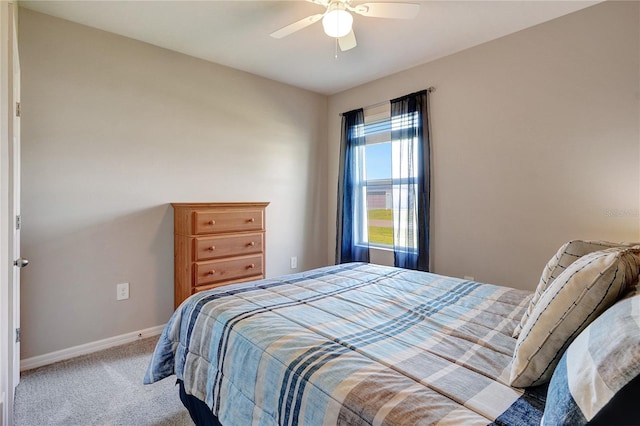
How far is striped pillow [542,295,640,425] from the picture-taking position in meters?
0.54

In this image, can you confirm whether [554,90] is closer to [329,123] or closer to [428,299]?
[428,299]

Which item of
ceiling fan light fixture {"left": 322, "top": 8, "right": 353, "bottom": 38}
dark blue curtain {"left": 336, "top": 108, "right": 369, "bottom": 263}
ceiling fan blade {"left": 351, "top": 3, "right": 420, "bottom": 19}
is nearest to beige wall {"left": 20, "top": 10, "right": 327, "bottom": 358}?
dark blue curtain {"left": 336, "top": 108, "right": 369, "bottom": 263}

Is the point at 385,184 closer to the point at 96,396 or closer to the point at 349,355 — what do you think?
the point at 349,355

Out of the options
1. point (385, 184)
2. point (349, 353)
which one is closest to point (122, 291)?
point (349, 353)

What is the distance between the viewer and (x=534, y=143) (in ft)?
8.21

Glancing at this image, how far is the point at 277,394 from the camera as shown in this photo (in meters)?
1.00

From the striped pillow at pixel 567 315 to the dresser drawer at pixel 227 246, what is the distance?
231 centimetres

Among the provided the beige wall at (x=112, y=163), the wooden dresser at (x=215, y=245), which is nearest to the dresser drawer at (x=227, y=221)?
the wooden dresser at (x=215, y=245)

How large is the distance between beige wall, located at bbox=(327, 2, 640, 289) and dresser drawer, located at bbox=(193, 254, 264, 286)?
68.4 inches

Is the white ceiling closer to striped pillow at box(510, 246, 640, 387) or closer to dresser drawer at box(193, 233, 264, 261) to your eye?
dresser drawer at box(193, 233, 264, 261)

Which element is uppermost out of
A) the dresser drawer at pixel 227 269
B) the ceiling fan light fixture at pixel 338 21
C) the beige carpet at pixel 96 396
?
the ceiling fan light fixture at pixel 338 21

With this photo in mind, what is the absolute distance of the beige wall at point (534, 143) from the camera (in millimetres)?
2145

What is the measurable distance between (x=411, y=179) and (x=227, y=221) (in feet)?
6.00

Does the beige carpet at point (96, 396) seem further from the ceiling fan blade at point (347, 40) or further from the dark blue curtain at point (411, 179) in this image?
the ceiling fan blade at point (347, 40)
